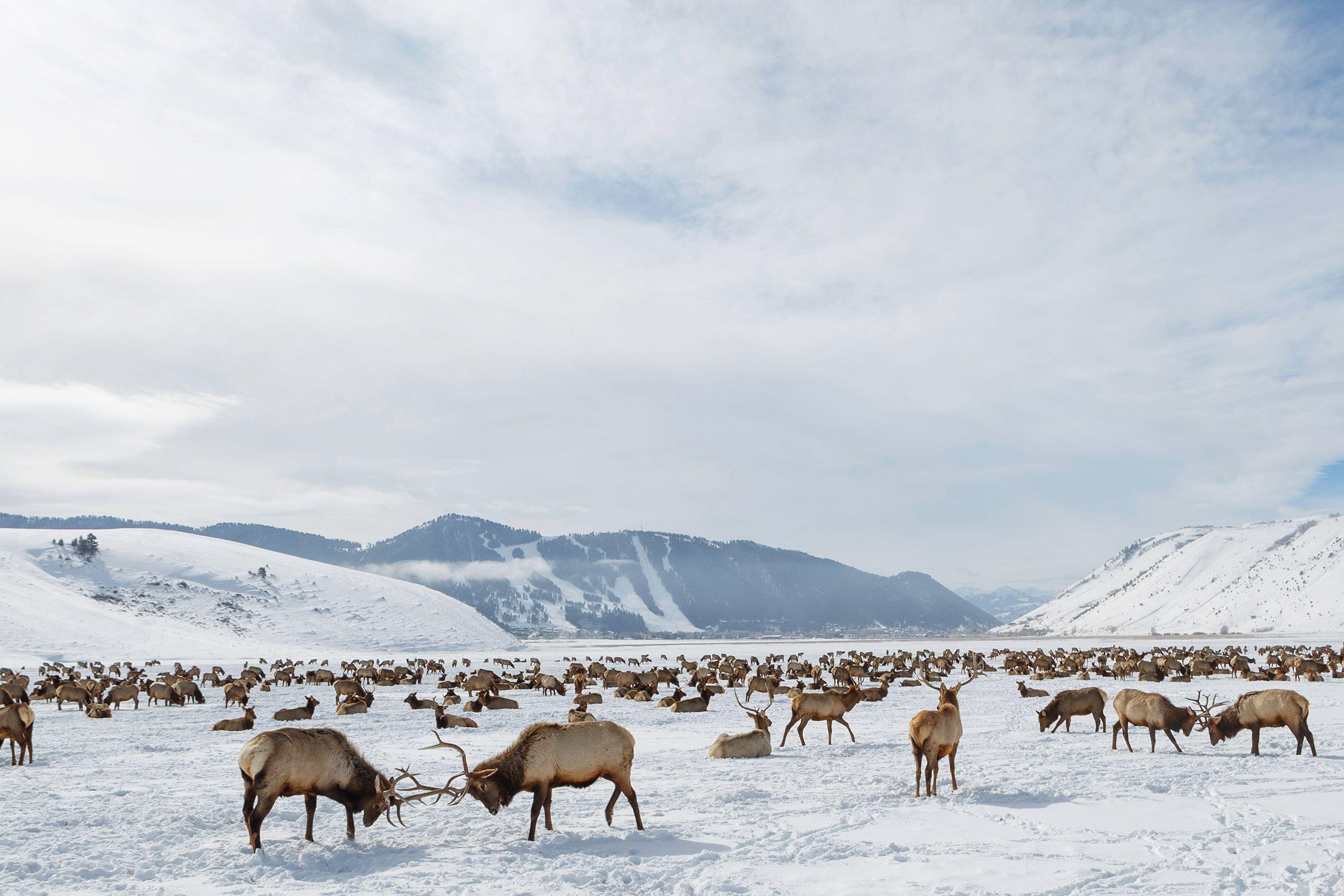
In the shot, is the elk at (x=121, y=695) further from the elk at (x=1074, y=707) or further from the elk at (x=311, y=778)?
the elk at (x=1074, y=707)

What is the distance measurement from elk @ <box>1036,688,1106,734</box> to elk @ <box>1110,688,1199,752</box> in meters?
2.07

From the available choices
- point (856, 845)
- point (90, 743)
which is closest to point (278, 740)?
point (856, 845)

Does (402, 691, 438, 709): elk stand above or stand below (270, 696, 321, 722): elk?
below

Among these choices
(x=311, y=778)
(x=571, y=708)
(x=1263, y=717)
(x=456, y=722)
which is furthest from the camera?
(x=571, y=708)

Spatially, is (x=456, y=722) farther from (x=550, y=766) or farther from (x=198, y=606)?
(x=198, y=606)

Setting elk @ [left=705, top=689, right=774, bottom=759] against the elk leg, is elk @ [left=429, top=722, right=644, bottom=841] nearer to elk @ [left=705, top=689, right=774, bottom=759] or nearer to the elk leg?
the elk leg

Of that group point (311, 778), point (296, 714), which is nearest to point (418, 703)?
point (296, 714)

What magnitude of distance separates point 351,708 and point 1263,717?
2296 centimetres

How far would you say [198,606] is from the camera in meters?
87.8

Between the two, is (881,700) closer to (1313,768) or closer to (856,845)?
(1313,768)

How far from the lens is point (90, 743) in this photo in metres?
19.4

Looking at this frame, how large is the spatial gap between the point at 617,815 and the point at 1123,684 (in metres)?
31.8

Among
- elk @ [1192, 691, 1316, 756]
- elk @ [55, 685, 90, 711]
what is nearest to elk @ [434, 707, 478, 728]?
elk @ [55, 685, 90, 711]

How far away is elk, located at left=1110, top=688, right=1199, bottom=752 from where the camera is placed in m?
16.1
